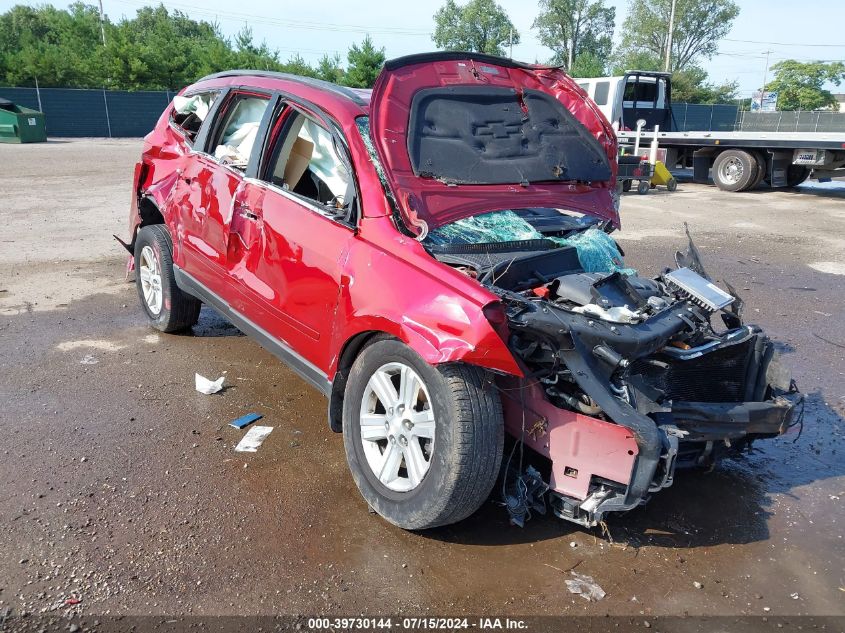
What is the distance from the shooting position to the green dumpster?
2678 cm

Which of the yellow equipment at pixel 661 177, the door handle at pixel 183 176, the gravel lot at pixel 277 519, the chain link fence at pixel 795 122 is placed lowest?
the gravel lot at pixel 277 519

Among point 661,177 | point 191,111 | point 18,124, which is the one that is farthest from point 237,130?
point 18,124

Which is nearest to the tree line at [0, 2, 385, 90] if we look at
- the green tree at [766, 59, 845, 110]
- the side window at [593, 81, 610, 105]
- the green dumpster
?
the green dumpster

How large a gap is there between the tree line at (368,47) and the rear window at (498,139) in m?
35.6

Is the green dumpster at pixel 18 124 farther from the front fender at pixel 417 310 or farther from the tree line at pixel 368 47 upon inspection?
the front fender at pixel 417 310

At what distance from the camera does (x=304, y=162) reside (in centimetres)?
413

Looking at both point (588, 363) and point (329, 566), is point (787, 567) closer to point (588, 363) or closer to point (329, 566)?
point (588, 363)

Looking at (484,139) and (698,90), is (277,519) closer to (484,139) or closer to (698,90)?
(484,139)

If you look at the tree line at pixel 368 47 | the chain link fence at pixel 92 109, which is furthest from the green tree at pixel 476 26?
the chain link fence at pixel 92 109

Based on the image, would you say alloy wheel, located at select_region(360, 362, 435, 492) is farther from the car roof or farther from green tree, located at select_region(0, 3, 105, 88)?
green tree, located at select_region(0, 3, 105, 88)

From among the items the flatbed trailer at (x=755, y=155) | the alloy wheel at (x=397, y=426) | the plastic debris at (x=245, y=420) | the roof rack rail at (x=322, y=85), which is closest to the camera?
the alloy wheel at (x=397, y=426)

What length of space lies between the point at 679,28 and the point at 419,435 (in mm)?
84592

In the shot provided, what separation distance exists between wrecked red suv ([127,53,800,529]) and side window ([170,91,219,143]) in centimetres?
32

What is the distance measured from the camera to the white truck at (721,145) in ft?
48.5
